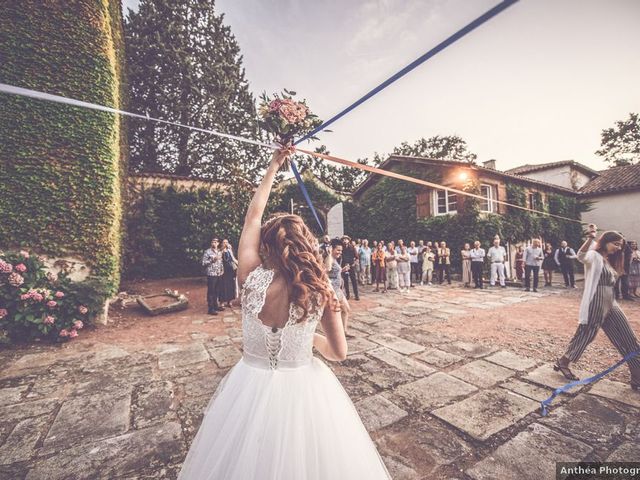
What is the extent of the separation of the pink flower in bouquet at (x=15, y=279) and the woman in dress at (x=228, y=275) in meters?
4.03

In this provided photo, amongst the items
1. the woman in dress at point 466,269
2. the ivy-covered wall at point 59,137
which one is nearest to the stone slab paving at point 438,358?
the ivy-covered wall at point 59,137

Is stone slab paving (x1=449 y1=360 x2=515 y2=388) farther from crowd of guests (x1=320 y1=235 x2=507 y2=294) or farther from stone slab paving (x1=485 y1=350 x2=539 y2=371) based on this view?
crowd of guests (x1=320 y1=235 x2=507 y2=294)

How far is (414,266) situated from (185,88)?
51.3 ft

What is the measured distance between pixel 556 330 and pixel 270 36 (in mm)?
7633

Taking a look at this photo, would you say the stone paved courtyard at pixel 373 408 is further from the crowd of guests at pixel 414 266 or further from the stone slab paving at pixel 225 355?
the crowd of guests at pixel 414 266

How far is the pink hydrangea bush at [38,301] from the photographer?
207 inches

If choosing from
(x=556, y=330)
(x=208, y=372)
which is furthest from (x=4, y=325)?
(x=556, y=330)

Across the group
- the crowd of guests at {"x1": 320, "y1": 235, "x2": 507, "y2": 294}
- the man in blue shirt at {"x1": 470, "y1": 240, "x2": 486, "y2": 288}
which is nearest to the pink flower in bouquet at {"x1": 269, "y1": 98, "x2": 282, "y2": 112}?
the crowd of guests at {"x1": 320, "y1": 235, "x2": 507, "y2": 294}

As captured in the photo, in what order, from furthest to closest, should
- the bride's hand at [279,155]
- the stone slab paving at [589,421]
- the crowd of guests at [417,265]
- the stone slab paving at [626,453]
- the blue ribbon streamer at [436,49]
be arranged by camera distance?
the crowd of guests at [417,265]
the stone slab paving at [589,421]
the stone slab paving at [626,453]
the bride's hand at [279,155]
the blue ribbon streamer at [436,49]

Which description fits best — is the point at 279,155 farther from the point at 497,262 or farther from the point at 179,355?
the point at 497,262

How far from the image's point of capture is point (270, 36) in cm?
372

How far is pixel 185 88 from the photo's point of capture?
52.4 feet

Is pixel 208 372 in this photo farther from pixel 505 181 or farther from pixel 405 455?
pixel 505 181

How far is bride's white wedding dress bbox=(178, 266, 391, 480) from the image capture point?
1.35m
